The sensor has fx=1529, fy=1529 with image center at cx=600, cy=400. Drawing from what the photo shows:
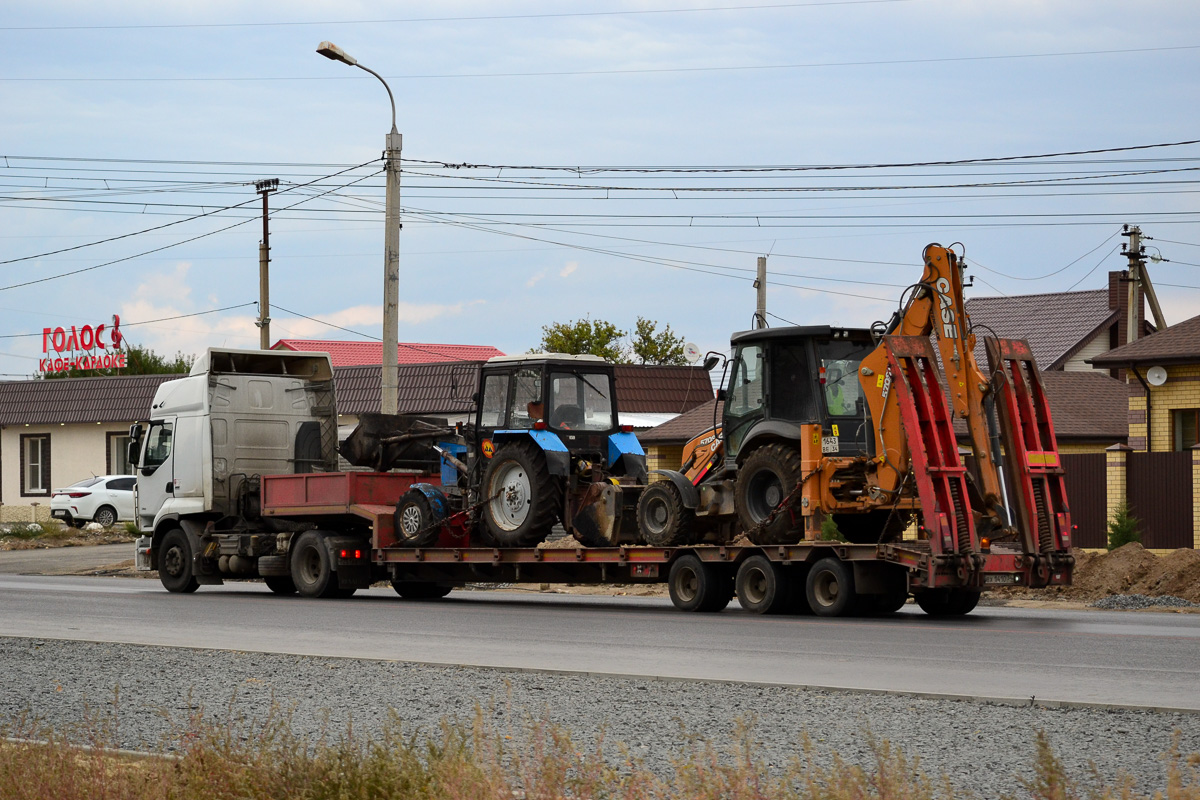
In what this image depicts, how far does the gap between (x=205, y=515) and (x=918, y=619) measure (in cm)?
1242

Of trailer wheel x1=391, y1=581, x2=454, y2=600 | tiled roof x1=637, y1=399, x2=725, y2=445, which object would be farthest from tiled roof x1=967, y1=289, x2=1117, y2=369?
trailer wheel x1=391, y1=581, x2=454, y2=600

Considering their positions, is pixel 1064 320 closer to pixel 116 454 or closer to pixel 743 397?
pixel 116 454

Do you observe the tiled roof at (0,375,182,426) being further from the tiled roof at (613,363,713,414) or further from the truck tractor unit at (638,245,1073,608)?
the truck tractor unit at (638,245,1073,608)

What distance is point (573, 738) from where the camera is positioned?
855 cm

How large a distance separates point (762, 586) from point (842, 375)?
265 cm

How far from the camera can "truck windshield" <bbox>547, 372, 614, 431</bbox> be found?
816 inches

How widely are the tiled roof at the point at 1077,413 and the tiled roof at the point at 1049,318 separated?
13.4 meters

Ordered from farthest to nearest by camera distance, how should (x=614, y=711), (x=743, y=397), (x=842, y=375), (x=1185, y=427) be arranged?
(x=1185, y=427) < (x=743, y=397) < (x=842, y=375) < (x=614, y=711)

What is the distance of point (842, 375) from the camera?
18.0 m

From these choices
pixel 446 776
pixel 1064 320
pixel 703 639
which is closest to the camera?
pixel 446 776

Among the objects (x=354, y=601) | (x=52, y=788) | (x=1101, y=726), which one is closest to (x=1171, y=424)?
(x=354, y=601)

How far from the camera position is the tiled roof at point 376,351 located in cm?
6844

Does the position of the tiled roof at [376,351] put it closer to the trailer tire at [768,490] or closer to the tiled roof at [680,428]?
the tiled roof at [680,428]

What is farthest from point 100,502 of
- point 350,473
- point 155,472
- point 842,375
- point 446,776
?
point 446,776
